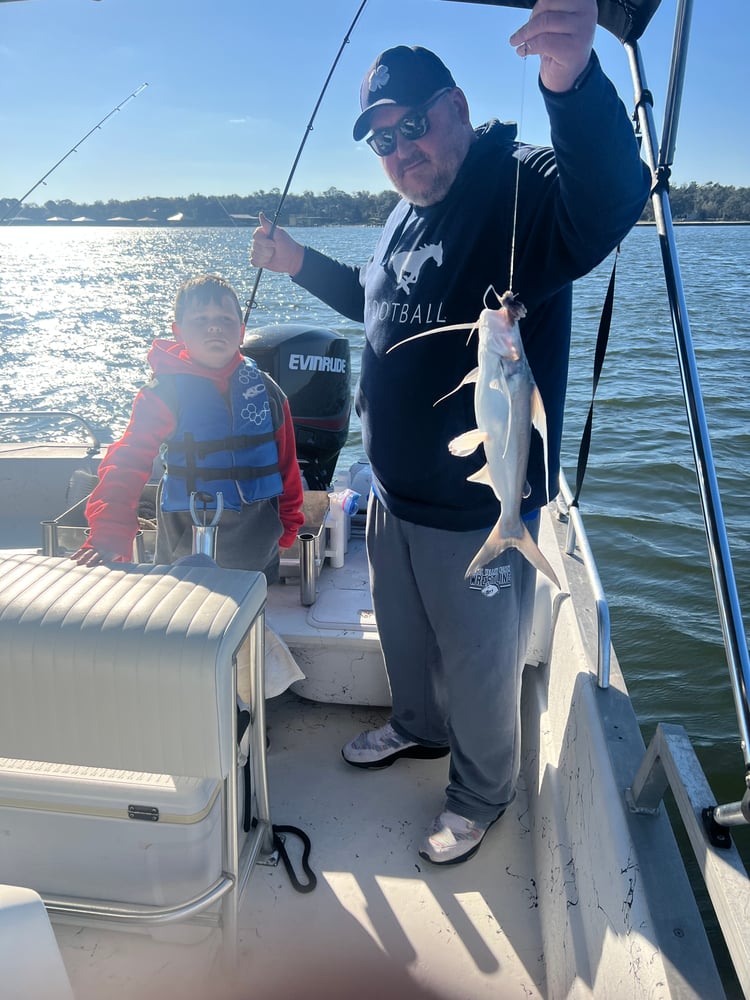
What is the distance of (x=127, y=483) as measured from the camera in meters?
2.54

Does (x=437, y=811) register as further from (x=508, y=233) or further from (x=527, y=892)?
(x=508, y=233)

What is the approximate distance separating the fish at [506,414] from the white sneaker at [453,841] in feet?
3.92

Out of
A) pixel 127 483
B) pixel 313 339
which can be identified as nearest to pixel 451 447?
pixel 127 483

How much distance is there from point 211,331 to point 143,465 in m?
0.55

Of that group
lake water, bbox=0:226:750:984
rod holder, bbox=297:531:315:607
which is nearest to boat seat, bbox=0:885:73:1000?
rod holder, bbox=297:531:315:607

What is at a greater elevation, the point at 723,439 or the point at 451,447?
the point at 451,447

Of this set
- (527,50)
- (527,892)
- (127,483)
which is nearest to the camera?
(527,50)

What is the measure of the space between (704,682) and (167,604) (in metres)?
4.50

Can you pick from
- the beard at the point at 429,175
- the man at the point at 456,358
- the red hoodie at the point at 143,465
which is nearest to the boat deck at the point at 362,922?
the man at the point at 456,358

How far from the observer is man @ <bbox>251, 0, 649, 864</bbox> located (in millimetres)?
1873

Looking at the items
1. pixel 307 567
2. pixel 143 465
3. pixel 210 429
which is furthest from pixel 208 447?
pixel 307 567

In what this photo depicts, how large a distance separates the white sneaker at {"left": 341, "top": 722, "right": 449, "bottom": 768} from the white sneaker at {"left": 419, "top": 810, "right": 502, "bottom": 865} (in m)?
0.39

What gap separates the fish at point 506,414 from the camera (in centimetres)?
148

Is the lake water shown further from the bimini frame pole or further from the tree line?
the bimini frame pole
